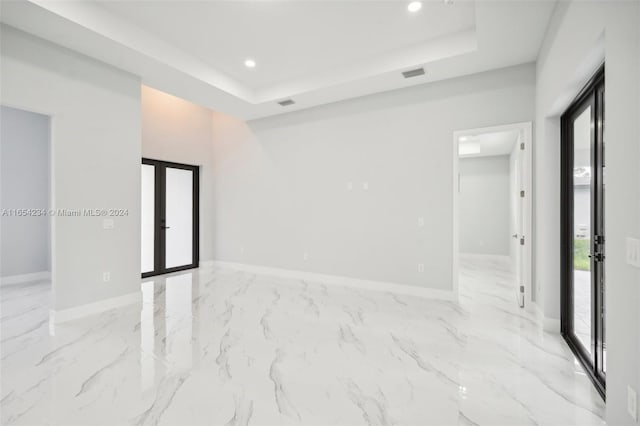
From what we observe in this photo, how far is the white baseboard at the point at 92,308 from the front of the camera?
137 inches

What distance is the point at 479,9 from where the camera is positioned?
292 cm

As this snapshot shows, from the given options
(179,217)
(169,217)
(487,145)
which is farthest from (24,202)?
(487,145)

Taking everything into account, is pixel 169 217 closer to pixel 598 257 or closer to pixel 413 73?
pixel 413 73

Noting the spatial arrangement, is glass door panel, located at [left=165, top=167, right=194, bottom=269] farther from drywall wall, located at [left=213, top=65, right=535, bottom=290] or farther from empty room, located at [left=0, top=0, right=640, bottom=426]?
drywall wall, located at [left=213, top=65, right=535, bottom=290]

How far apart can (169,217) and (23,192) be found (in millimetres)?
2446

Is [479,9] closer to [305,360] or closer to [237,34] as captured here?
[237,34]

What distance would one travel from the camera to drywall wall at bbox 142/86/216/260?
5.62 m

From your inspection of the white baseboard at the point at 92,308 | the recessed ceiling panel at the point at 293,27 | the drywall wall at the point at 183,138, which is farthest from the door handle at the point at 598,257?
the drywall wall at the point at 183,138

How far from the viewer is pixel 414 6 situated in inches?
125

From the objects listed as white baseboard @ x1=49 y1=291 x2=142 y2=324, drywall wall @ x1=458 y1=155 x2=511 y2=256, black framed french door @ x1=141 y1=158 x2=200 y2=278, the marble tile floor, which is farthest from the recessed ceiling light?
drywall wall @ x1=458 y1=155 x2=511 y2=256

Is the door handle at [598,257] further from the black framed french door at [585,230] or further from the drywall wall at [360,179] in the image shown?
the drywall wall at [360,179]

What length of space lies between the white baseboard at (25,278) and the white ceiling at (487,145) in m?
8.64

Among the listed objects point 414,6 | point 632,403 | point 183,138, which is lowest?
point 632,403

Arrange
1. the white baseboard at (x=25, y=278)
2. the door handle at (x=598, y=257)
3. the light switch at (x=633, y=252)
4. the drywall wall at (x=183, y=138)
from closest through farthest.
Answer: the light switch at (x=633, y=252)
the door handle at (x=598, y=257)
the white baseboard at (x=25, y=278)
the drywall wall at (x=183, y=138)
